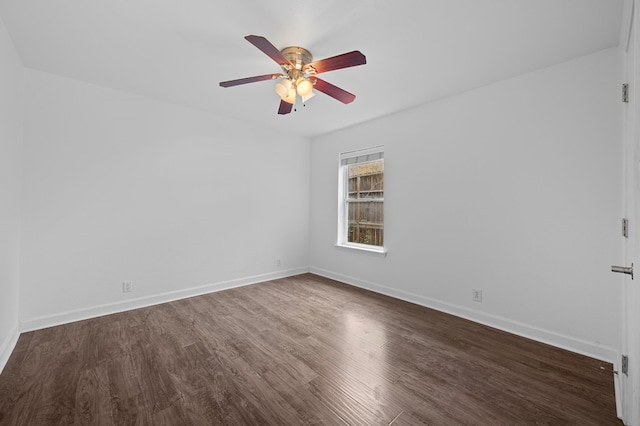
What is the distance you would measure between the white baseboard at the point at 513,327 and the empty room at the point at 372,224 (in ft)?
0.05

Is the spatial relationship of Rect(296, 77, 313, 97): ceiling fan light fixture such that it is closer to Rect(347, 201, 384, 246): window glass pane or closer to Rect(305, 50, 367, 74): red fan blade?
Rect(305, 50, 367, 74): red fan blade

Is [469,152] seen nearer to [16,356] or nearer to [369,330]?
[369,330]

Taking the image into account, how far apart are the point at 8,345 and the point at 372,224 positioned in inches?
157

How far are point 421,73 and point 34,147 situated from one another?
386 centimetres

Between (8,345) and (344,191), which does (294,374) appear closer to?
(8,345)

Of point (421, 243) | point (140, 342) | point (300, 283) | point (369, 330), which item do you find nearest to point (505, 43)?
point (421, 243)

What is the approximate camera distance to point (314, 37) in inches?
81.0

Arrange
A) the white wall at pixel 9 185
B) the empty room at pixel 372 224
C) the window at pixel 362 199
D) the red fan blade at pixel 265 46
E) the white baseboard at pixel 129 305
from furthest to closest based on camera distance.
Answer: the window at pixel 362 199 < the white baseboard at pixel 129 305 < the white wall at pixel 9 185 < the empty room at pixel 372 224 < the red fan blade at pixel 265 46

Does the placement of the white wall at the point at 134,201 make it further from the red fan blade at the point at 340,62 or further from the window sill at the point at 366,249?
the red fan blade at the point at 340,62

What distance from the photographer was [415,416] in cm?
157

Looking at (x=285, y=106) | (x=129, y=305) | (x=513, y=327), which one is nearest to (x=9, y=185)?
(x=129, y=305)

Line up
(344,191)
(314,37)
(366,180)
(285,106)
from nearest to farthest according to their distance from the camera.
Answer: (314,37), (285,106), (366,180), (344,191)

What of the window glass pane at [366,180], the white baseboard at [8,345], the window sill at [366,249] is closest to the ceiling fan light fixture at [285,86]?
the window glass pane at [366,180]

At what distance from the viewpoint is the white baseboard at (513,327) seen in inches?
86.8
